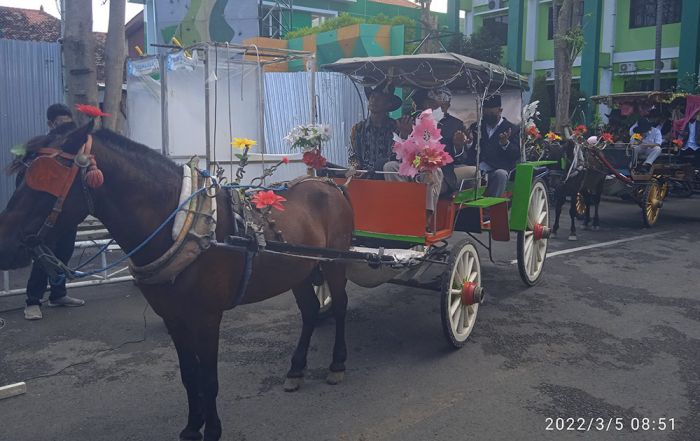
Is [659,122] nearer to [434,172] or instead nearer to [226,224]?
[434,172]

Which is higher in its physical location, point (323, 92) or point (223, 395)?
point (323, 92)

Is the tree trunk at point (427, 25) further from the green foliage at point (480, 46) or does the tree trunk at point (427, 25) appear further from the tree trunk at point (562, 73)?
the green foliage at point (480, 46)

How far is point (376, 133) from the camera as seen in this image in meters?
6.26

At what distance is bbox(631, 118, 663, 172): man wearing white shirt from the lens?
12156mm

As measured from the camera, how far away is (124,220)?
3.21m

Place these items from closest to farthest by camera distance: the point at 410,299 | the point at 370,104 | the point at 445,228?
1. the point at 445,228
2. the point at 370,104
3. the point at 410,299

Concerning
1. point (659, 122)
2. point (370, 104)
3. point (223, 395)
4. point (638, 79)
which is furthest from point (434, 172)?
point (638, 79)

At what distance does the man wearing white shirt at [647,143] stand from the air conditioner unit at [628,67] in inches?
402

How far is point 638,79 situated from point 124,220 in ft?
74.9

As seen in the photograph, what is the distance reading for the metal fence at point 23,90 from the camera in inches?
369

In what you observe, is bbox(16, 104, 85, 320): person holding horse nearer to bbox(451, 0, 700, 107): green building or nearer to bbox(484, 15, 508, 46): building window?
bbox(451, 0, 700, 107): green building

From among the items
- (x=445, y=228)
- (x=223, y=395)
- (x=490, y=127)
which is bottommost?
(x=223, y=395)

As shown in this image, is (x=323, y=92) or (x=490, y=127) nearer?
(x=490, y=127)

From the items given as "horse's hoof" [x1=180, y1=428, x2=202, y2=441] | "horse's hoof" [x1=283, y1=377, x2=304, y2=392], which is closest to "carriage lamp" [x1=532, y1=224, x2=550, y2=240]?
"horse's hoof" [x1=283, y1=377, x2=304, y2=392]
